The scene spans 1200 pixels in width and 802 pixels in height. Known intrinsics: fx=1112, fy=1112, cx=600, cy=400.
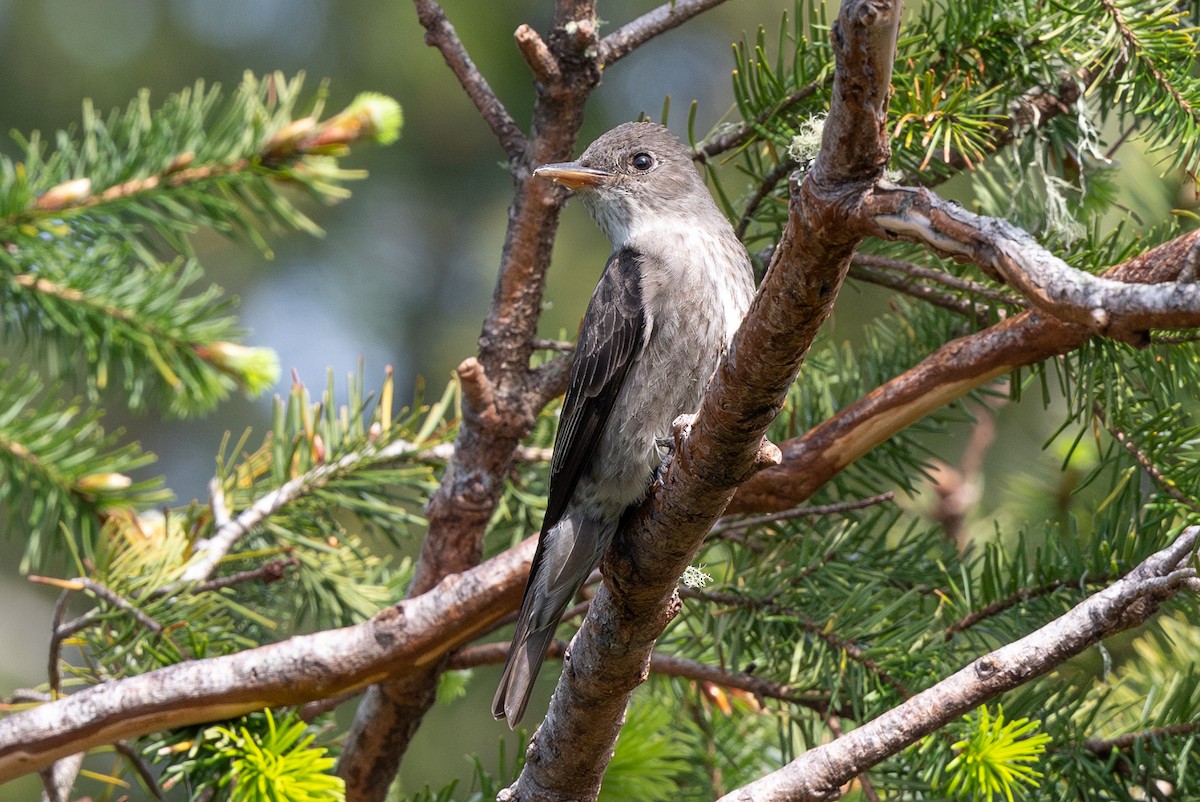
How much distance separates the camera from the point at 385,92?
7316 mm

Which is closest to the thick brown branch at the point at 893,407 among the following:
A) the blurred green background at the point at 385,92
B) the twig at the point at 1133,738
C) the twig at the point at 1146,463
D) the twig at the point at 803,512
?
the twig at the point at 803,512

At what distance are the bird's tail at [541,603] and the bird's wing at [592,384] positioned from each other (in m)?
0.08

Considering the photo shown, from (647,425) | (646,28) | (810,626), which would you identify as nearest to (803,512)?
(810,626)

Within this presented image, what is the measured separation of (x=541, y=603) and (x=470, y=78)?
1.24 metres

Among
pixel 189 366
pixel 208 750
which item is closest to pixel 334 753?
Answer: pixel 208 750

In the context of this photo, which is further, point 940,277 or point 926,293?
point 926,293

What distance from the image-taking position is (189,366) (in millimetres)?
3150

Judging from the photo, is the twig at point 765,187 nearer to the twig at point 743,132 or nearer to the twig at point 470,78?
the twig at point 743,132

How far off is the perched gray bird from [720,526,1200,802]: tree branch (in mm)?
776

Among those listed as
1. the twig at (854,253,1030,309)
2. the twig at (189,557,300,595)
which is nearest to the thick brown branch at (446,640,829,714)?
the twig at (189,557,300,595)

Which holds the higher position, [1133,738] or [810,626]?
[810,626]

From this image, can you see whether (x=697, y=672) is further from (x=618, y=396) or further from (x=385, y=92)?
(x=385, y=92)

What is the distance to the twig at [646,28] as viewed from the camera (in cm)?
254

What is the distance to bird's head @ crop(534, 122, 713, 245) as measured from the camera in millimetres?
3127
